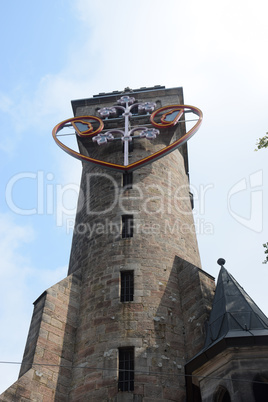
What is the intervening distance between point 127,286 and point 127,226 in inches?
105

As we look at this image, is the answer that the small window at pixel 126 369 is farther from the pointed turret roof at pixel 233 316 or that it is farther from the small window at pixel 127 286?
the pointed turret roof at pixel 233 316

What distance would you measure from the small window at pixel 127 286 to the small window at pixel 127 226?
171cm

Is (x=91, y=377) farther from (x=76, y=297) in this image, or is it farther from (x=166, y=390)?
(x=76, y=297)

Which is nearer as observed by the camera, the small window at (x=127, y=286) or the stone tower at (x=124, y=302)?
the stone tower at (x=124, y=302)

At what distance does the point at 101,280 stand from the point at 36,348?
3208 millimetres

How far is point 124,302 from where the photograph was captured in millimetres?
14734

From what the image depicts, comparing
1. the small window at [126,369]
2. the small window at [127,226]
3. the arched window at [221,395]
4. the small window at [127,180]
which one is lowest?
the arched window at [221,395]

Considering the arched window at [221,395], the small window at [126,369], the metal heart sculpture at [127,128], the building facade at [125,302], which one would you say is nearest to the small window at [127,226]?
the building facade at [125,302]

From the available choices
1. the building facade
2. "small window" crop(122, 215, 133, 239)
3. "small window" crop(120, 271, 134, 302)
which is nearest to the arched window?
the building facade

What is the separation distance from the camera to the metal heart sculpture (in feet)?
63.3

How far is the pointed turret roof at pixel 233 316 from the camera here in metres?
11.9

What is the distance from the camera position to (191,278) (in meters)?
15.3

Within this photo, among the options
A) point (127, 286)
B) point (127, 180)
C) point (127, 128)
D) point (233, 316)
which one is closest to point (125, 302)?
point (127, 286)

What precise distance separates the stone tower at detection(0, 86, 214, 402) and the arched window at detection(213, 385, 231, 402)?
158 cm
